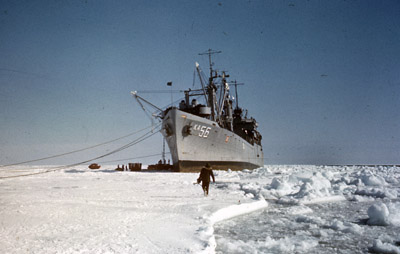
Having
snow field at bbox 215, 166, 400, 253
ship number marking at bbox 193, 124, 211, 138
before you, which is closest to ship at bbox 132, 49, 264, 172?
ship number marking at bbox 193, 124, 211, 138

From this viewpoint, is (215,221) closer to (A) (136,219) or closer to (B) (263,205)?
(A) (136,219)

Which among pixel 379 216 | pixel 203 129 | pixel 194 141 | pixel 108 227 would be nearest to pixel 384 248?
pixel 379 216

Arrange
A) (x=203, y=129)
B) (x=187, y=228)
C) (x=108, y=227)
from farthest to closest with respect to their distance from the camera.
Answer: (x=203, y=129) < (x=187, y=228) < (x=108, y=227)

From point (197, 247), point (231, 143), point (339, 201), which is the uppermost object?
point (231, 143)

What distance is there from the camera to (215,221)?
6.04 m

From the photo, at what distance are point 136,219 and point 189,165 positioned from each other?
18942 millimetres

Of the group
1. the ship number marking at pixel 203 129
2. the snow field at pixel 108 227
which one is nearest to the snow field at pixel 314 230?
the snow field at pixel 108 227

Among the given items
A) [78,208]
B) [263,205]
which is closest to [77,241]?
[78,208]

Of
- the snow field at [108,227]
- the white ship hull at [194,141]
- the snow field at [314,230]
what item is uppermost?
the white ship hull at [194,141]

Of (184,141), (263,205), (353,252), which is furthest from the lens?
(184,141)

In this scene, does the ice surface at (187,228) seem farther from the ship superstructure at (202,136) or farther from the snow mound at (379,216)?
the ship superstructure at (202,136)

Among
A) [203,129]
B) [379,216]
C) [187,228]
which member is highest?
[203,129]

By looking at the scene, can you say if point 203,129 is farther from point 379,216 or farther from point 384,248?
point 384,248

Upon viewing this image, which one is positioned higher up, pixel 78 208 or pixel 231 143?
pixel 231 143
